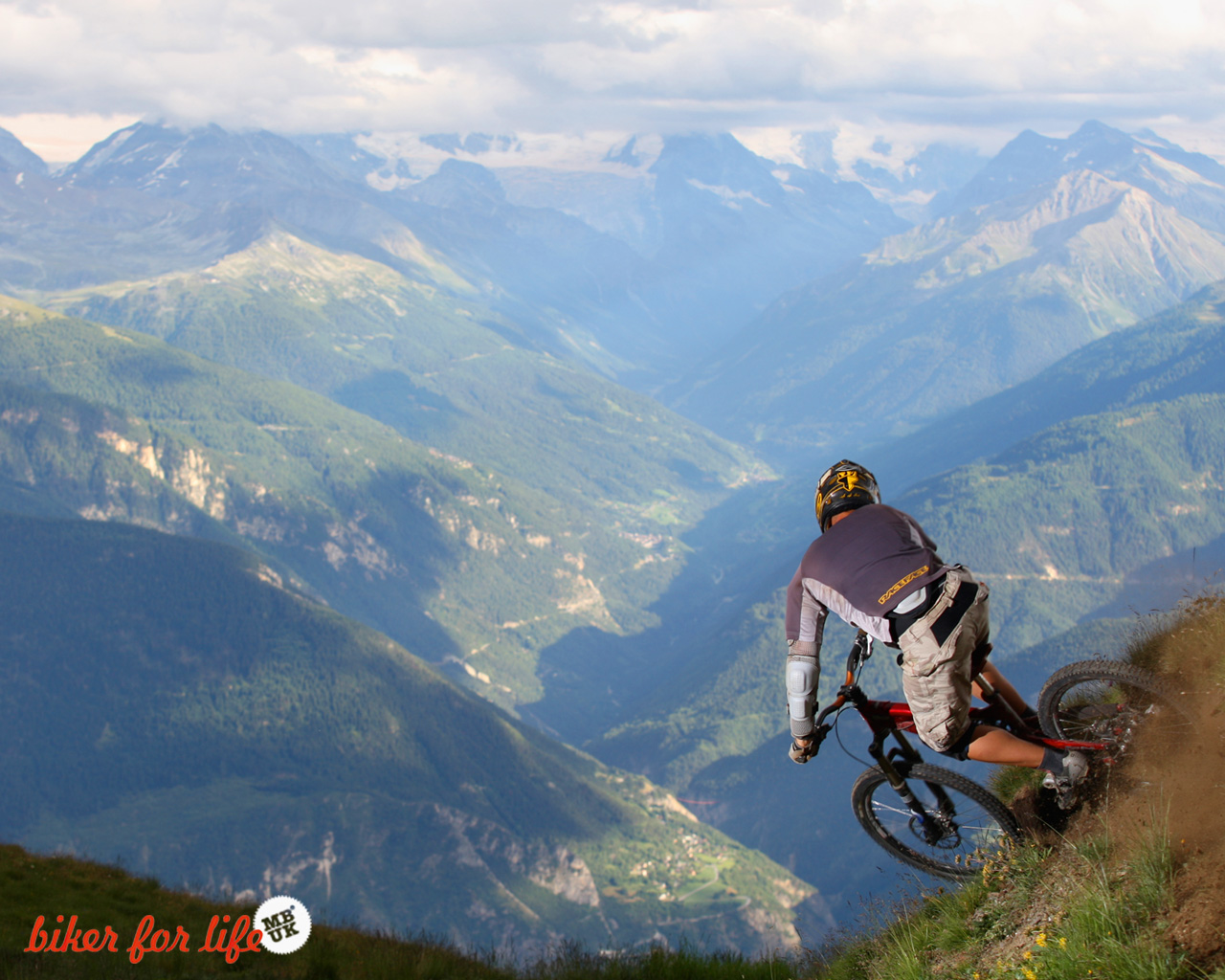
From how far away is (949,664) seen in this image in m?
10.5

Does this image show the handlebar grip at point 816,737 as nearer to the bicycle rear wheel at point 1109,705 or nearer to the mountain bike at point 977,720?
the mountain bike at point 977,720

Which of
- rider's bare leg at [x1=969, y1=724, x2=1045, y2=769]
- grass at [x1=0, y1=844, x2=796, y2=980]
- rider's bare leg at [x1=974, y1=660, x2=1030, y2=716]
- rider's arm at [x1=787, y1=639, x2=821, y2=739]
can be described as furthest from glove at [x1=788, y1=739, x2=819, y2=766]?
grass at [x1=0, y1=844, x2=796, y2=980]

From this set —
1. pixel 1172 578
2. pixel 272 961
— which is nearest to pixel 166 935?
pixel 272 961

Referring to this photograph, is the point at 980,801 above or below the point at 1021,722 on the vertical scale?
below

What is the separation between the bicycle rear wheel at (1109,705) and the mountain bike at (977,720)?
13mm

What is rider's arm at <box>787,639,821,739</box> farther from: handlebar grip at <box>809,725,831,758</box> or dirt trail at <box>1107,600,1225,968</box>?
dirt trail at <box>1107,600,1225,968</box>

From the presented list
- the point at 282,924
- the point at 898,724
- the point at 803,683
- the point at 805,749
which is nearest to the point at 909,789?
the point at 898,724

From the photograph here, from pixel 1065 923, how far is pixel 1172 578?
7.99 meters

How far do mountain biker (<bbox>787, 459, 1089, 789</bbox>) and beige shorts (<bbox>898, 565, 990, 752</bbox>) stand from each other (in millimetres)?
12

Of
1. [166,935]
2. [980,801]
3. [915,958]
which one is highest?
[980,801]

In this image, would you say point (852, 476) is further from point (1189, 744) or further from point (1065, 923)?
point (1065, 923)

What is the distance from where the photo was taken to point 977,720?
1159 cm

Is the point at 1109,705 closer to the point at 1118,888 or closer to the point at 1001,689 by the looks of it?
the point at 1001,689

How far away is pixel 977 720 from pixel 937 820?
217 centimetres
